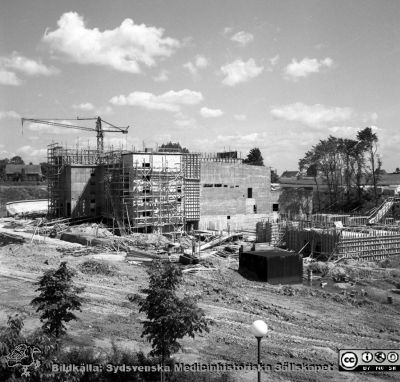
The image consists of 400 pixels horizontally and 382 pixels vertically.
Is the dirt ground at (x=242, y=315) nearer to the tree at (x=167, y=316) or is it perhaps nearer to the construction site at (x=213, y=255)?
the construction site at (x=213, y=255)

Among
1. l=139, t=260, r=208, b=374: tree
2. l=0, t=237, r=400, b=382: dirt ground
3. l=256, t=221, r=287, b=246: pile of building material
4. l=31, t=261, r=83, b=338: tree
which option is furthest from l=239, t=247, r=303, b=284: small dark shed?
l=31, t=261, r=83, b=338: tree

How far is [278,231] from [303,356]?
A: 76.4 ft

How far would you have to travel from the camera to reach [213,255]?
33.5 meters

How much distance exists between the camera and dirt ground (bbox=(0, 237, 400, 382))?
1496cm

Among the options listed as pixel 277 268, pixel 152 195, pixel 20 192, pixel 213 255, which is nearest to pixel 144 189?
pixel 152 195

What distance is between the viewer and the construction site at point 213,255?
17.0m

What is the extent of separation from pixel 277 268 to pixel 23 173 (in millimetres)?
88784

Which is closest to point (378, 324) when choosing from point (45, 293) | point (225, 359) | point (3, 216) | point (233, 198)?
point (225, 359)

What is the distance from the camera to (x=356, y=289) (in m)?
25.8

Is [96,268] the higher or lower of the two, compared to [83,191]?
lower

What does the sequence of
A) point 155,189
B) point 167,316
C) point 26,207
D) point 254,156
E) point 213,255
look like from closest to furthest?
point 167,316
point 213,255
point 155,189
point 26,207
point 254,156

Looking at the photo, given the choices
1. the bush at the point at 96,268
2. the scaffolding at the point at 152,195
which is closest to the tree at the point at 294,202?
the scaffolding at the point at 152,195

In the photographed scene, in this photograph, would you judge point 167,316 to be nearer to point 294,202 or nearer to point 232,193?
point 232,193

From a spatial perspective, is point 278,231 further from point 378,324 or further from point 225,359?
point 225,359
